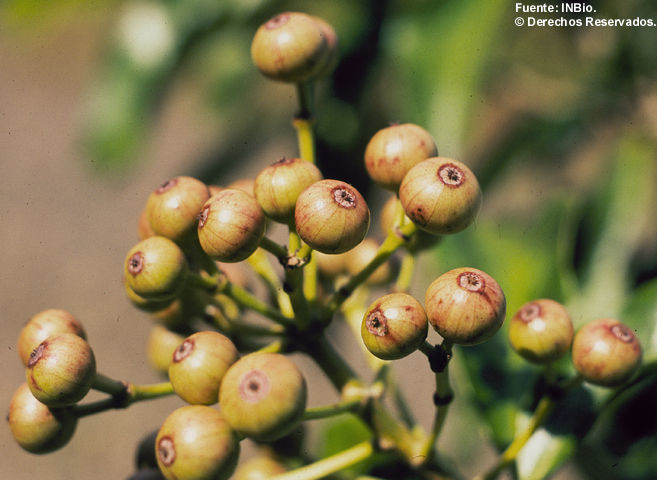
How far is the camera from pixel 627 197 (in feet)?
7.52

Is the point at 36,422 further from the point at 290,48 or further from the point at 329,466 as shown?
the point at 290,48

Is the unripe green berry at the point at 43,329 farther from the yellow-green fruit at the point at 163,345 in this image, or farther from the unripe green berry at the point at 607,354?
the unripe green berry at the point at 607,354

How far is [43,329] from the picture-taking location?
1.55 meters

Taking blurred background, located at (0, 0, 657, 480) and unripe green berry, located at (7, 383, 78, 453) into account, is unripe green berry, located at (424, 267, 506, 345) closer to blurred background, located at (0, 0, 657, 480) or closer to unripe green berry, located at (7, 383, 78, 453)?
blurred background, located at (0, 0, 657, 480)

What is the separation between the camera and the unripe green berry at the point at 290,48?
1651 mm

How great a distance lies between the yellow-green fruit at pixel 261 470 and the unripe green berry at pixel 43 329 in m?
0.64

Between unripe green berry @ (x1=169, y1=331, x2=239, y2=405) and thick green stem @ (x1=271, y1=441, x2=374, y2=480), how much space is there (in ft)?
1.01

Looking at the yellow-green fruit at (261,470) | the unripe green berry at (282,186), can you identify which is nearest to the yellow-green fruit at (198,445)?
the unripe green berry at (282,186)

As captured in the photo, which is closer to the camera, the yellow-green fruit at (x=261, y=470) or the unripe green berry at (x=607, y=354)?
the unripe green berry at (x=607, y=354)

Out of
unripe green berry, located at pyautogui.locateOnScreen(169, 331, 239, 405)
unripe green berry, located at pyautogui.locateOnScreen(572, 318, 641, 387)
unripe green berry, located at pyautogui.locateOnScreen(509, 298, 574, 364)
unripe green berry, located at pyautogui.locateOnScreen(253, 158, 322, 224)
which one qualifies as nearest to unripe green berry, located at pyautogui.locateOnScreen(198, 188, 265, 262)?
unripe green berry, located at pyautogui.locateOnScreen(253, 158, 322, 224)

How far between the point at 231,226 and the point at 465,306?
45cm

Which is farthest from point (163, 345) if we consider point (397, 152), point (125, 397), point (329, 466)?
point (397, 152)

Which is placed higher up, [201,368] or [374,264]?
[374,264]

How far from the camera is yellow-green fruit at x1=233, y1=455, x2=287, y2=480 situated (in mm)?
1896
